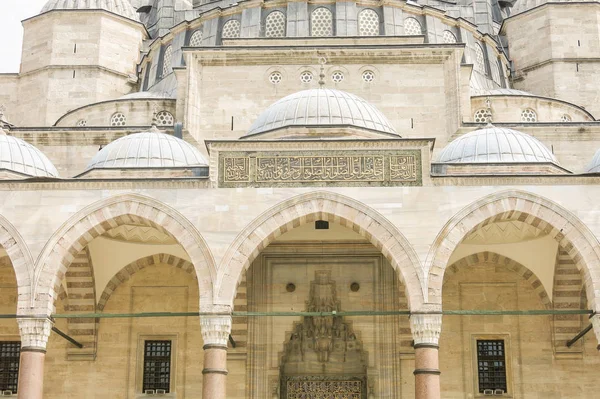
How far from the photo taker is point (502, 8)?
28.1 m

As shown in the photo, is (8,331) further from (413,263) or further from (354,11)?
(354,11)

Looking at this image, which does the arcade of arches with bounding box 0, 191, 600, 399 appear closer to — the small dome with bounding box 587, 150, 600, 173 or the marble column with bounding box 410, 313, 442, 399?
the small dome with bounding box 587, 150, 600, 173

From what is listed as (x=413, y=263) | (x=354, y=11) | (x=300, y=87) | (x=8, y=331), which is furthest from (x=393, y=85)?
(x=8, y=331)

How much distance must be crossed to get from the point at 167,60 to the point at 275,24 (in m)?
3.11

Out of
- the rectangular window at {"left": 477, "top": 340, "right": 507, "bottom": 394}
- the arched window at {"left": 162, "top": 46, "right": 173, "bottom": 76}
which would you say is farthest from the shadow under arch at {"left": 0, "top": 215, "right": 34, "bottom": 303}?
the arched window at {"left": 162, "top": 46, "right": 173, "bottom": 76}

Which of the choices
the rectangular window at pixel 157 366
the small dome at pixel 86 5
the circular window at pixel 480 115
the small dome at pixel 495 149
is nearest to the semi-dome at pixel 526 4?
the circular window at pixel 480 115

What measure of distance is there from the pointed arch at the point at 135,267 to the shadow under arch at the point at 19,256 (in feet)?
9.91

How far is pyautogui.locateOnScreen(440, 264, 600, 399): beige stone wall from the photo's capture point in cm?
1753

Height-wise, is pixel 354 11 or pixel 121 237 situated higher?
pixel 354 11

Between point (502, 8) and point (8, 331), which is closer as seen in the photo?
point (8, 331)

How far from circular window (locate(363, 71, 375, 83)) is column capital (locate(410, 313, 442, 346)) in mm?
6600

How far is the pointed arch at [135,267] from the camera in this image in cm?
1809

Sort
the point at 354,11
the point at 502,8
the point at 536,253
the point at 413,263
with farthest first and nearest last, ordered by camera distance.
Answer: the point at 502,8
the point at 354,11
the point at 536,253
the point at 413,263

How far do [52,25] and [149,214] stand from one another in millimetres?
10442
